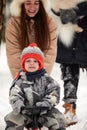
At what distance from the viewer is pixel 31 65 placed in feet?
9.93

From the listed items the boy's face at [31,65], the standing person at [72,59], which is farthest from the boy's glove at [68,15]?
the boy's face at [31,65]

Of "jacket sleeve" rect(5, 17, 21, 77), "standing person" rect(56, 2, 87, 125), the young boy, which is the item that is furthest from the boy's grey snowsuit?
"standing person" rect(56, 2, 87, 125)

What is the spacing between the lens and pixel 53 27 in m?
3.32

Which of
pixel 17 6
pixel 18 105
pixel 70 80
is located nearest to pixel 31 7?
pixel 17 6

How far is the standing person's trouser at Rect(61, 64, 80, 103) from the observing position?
3.44 meters

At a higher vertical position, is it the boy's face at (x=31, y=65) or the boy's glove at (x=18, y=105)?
the boy's face at (x=31, y=65)

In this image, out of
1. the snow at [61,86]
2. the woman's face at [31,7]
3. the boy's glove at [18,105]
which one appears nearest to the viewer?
the boy's glove at [18,105]

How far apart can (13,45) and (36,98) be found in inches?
16.9

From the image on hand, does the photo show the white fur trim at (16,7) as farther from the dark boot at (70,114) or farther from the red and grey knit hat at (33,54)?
the dark boot at (70,114)

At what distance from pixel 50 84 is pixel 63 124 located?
21 cm

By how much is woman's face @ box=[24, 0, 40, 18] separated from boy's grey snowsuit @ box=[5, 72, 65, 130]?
15.5 inches

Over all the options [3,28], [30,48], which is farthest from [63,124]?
[3,28]

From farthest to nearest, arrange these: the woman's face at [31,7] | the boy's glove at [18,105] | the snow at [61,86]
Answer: the snow at [61,86]
the woman's face at [31,7]
the boy's glove at [18,105]

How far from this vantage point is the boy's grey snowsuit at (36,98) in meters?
Answer: 2.99
